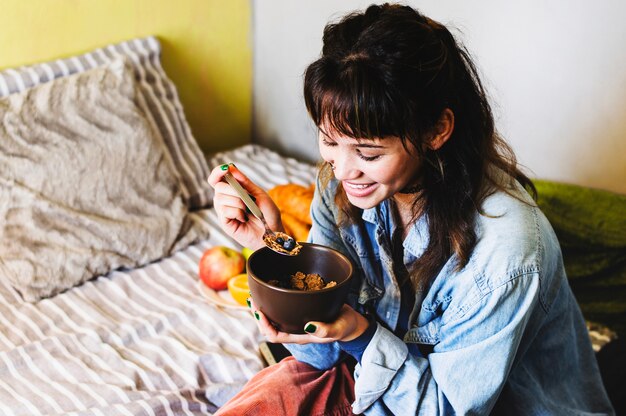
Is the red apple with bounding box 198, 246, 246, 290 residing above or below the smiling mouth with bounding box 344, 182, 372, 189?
below

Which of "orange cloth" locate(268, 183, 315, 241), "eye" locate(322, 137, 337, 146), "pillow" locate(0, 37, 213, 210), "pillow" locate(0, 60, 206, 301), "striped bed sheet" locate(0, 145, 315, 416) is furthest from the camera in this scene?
"pillow" locate(0, 37, 213, 210)

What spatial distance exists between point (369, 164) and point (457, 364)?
1.05 ft

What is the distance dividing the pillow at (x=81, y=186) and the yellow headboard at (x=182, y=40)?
18cm

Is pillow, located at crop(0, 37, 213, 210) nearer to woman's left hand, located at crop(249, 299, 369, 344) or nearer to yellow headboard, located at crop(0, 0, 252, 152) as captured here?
yellow headboard, located at crop(0, 0, 252, 152)

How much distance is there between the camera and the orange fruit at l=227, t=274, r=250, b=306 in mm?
1636

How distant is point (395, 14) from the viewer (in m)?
0.95

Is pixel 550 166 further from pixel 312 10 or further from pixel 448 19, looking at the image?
pixel 312 10

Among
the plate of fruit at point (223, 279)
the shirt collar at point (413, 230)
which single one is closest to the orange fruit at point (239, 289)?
the plate of fruit at point (223, 279)

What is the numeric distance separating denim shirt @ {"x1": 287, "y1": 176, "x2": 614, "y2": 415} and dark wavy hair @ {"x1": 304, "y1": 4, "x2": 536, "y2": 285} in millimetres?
33

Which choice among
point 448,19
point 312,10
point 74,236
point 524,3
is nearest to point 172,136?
point 74,236

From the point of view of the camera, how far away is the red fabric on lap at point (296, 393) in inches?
42.4

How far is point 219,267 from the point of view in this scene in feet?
5.50

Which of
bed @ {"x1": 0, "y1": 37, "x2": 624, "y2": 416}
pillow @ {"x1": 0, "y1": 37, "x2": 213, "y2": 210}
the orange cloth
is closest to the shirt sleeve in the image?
bed @ {"x1": 0, "y1": 37, "x2": 624, "y2": 416}

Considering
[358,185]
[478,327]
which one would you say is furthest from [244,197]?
[478,327]
